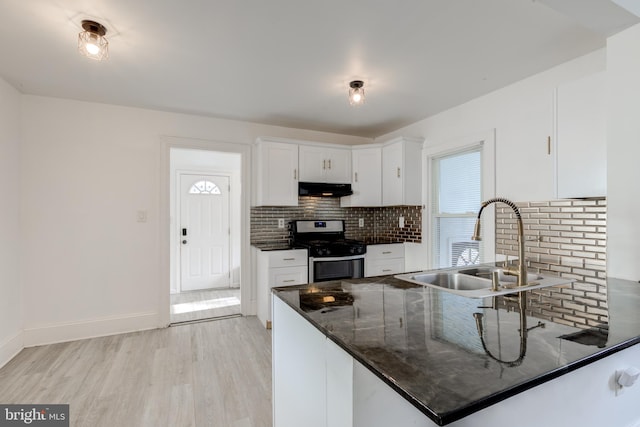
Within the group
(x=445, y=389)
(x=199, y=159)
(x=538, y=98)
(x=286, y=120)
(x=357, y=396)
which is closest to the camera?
(x=445, y=389)

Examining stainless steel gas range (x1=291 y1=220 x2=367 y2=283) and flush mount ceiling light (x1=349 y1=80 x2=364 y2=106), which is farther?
stainless steel gas range (x1=291 y1=220 x2=367 y2=283)

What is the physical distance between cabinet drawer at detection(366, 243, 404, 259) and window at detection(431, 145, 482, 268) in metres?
Answer: 0.47

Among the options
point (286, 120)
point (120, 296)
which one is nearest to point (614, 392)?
point (286, 120)

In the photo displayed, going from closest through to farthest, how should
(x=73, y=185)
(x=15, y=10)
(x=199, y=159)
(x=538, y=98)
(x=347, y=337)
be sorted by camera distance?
(x=347, y=337)
(x=15, y=10)
(x=538, y=98)
(x=73, y=185)
(x=199, y=159)

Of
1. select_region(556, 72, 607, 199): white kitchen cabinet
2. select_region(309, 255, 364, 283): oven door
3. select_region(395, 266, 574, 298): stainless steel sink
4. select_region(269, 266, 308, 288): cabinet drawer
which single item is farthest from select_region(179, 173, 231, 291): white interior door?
select_region(556, 72, 607, 199): white kitchen cabinet

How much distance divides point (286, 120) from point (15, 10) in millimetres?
2355

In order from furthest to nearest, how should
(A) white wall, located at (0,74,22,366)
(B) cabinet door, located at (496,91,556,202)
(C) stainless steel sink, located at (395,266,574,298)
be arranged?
(A) white wall, located at (0,74,22,366)
(B) cabinet door, located at (496,91,556,202)
(C) stainless steel sink, located at (395,266,574,298)

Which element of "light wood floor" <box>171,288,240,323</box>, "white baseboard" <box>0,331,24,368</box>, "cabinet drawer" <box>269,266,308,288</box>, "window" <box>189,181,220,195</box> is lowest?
"light wood floor" <box>171,288,240,323</box>

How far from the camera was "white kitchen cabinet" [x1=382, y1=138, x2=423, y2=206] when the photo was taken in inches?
139

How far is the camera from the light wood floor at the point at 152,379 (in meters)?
1.84

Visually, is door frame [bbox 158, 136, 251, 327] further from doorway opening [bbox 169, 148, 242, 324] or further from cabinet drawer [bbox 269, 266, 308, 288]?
doorway opening [bbox 169, 148, 242, 324]

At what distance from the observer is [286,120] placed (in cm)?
362

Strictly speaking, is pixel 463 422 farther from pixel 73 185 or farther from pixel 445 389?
pixel 73 185

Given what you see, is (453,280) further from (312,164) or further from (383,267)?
(312,164)
